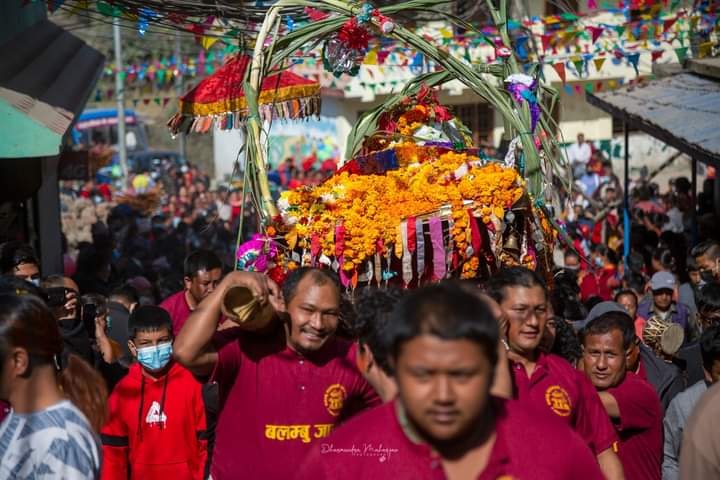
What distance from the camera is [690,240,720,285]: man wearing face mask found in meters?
8.85

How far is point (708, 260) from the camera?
354 inches

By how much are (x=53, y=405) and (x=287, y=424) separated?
133 cm

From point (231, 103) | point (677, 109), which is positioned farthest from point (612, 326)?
point (677, 109)

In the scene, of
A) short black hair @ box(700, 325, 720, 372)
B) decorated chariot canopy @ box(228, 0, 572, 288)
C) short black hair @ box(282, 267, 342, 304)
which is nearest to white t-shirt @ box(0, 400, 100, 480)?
short black hair @ box(282, 267, 342, 304)

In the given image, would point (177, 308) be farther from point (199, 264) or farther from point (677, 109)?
point (677, 109)

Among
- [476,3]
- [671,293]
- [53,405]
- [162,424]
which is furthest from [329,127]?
[53,405]

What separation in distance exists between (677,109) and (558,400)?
9.33 meters

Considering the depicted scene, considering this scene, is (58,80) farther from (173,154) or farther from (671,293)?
(173,154)

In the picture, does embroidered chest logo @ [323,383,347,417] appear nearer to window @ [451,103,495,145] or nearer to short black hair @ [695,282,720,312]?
short black hair @ [695,282,720,312]

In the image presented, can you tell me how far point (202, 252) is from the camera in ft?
26.3

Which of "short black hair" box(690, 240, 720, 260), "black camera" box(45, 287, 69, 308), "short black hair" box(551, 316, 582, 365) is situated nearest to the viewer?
"short black hair" box(551, 316, 582, 365)

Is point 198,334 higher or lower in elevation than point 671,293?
higher

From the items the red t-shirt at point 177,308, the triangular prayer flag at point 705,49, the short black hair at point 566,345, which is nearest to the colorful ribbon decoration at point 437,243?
the short black hair at point 566,345

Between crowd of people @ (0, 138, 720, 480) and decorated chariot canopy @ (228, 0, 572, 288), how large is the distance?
0.29 meters
